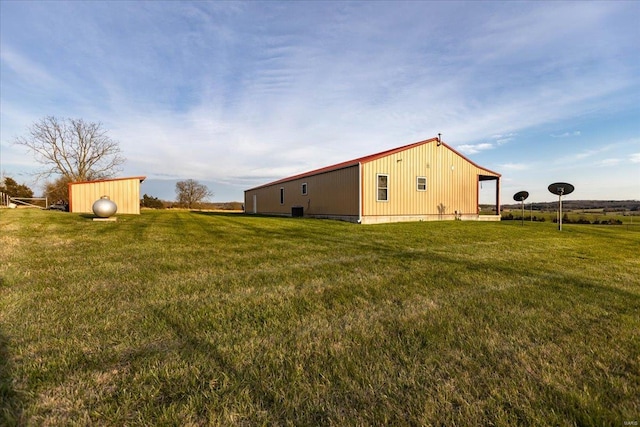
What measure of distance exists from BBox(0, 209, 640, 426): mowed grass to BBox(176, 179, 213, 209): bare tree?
49.1 meters

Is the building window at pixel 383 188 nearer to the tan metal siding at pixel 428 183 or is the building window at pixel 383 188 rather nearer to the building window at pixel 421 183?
the tan metal siding at pixel 428 183

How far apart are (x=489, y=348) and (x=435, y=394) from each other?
0.84m

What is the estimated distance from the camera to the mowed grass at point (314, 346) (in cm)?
149

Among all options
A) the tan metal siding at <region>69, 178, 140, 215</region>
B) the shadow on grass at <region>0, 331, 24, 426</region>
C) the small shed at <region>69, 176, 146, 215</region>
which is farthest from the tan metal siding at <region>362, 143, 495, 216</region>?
the tan metal siding at <region>69, 178, 140, 215</region>

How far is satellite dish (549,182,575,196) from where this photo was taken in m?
12.9

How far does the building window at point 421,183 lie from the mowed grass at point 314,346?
39.9ft

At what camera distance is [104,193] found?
19.1 metres

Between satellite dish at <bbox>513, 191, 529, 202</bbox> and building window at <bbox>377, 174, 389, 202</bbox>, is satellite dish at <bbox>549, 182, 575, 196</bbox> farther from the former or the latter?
building window at <bbox>377, 174, 389, 202</bbox>

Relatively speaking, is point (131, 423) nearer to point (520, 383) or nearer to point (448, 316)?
point (520, 383)

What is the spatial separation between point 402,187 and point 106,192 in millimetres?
19433

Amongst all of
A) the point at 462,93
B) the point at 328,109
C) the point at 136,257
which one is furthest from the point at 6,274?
the point at 462,93

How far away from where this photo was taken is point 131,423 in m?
1.38

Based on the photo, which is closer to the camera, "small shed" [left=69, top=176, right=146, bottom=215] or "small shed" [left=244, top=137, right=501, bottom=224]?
"small shed" [left=244, top=137, right=501, bottom=224]

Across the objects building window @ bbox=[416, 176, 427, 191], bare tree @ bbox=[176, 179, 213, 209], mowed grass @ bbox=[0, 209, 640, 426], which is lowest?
mowed grass @ bbox=[0, 209, 640, 426]
